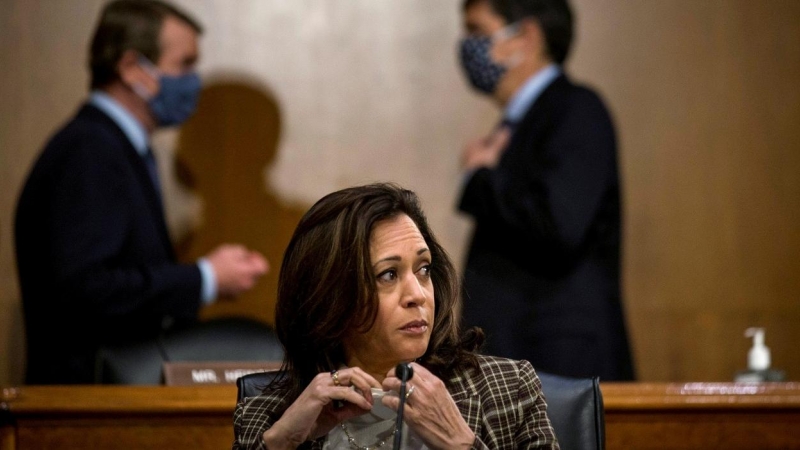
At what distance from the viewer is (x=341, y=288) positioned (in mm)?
1967

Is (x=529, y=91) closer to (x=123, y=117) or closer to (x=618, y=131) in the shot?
(x=618, y=131)

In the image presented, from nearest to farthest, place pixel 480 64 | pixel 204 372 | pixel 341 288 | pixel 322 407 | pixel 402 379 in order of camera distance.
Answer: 1. pixel 402 379
2. pixel 322 407
3. pixel 341 288
4. pixel 204 372
5. pixel 480 64

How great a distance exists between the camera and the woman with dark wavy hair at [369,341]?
1944 millimetres

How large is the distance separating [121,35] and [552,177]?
1.55m

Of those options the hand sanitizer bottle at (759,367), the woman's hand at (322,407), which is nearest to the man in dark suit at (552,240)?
the hand sanitizer bottle at (759,367)

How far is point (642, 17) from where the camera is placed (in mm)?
4809

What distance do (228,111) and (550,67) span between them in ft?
5.17

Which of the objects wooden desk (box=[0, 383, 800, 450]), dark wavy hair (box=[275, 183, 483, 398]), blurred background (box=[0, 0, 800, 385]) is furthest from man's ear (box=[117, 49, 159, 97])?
dark wavy hair (box=[275, 183, 483, 398])

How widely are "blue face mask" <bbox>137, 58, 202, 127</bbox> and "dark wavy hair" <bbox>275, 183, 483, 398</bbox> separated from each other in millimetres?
1973

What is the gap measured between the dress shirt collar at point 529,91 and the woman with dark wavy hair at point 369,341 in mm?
1718

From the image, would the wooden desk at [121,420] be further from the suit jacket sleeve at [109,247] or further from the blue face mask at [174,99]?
the blue face mask at [174,99]

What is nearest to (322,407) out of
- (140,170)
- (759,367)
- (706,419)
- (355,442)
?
(355,442)

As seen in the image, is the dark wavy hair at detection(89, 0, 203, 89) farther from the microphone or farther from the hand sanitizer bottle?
the microphone

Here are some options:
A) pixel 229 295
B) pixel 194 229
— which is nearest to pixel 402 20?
pixel 194 229
